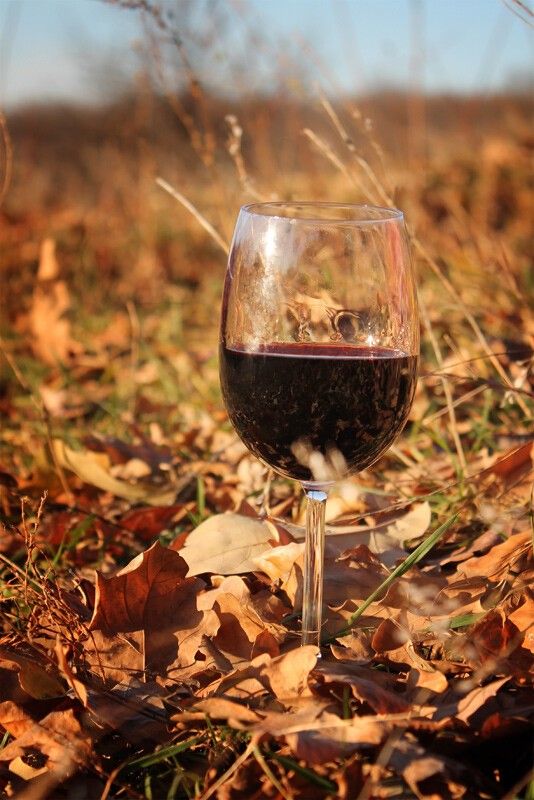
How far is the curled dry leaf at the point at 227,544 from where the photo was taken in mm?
1718

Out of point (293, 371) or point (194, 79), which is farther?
point (194, 79)

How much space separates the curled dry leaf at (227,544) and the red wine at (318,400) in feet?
1.23

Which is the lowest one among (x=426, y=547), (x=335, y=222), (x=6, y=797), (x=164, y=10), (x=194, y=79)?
(x=6, y=797)

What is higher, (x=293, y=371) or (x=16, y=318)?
(x=293, y=371)

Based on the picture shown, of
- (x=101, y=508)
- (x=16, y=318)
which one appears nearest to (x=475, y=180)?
(x=16, y=318)

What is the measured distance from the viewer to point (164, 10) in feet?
7.61

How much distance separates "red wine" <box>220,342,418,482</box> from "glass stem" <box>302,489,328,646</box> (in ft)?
0.21

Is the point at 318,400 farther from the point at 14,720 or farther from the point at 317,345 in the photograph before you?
the point at 14,720

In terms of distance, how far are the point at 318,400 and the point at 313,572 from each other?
32 centimetres

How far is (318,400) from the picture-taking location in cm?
131

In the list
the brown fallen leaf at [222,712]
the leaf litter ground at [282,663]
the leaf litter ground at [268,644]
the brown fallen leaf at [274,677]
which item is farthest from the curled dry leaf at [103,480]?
the brown fallen leaf at [222,712]

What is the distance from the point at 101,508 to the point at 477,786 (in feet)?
4.68

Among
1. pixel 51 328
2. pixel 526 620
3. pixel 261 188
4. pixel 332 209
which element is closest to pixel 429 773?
pixel 526 620

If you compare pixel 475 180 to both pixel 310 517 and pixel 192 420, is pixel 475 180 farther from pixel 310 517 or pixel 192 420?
pixel 310 517
